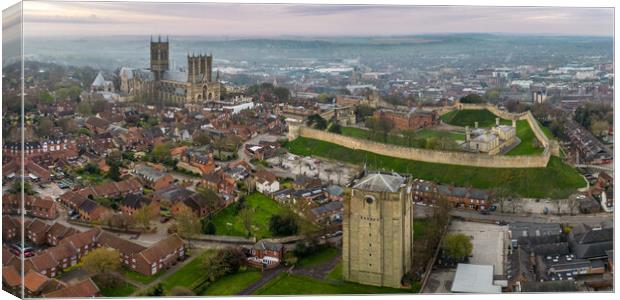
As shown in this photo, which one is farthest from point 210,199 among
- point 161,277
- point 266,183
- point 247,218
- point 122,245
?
point 161,277

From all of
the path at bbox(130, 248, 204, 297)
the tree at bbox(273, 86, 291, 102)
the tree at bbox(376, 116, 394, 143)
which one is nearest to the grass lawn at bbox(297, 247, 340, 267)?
the path at bbox(130, 248, 204, 297)

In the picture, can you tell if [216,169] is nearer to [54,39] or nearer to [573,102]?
Answer: [54,39]

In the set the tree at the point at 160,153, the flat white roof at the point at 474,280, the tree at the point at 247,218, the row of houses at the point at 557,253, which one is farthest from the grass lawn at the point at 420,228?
the tree at the point at 160,153

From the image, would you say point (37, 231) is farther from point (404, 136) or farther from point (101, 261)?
point (404, 136)

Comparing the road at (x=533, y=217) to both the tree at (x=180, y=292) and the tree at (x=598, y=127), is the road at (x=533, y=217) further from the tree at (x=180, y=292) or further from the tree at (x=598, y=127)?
the tree at (x=180, y=292)

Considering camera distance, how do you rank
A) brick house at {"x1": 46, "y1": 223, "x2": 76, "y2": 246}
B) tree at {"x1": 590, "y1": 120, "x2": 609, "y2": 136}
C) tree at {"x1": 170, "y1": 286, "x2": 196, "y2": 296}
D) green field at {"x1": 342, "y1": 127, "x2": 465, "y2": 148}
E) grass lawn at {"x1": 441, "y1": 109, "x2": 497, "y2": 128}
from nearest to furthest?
tree at {"x1": 170, "y1": 286, "x2": 196, "y2": 296}, brick house at {"x1": 46, "y1": 223, "x2": 76, "y2": 246}, tree at {"x1": 590, "y1": 120, "x2": 609, "y2": 136}, green field at {"x1": 342, "y1": 127, "x2": 465, "y2": 148}, grass lawn at {"x1": 441, "y1": 109, "x2": 497, "y2": 128}

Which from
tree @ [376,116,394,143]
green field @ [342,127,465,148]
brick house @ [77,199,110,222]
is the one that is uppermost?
tree @ [376,116,394,143]

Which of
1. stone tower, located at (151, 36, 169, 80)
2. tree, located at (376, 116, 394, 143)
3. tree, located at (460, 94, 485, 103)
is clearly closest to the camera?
stone tower, located at (151, 36, 169, 80)

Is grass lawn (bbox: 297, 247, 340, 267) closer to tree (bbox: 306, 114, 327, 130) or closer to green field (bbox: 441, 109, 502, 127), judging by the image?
tree (bbox: 306, 114, 327, 130)
